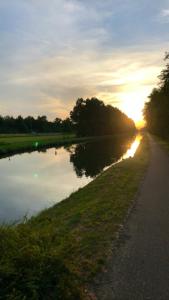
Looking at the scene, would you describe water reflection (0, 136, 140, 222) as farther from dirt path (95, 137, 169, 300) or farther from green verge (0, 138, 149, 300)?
green verge (0, 138, 149, 300)

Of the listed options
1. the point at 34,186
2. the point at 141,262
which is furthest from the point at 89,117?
the point at 141,262

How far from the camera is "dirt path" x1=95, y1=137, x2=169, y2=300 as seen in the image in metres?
7.52

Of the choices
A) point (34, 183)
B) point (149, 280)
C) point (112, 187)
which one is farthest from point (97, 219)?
point (34, 183)

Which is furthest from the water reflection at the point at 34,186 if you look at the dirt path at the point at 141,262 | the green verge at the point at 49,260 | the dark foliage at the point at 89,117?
the dark foliage at the point at 89,117

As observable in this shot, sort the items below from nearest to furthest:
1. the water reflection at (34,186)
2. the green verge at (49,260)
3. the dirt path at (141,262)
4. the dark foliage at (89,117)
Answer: the green verge at (49,260)
the dirt path at (141,262)
the water reflection at (34,186)
the dark foliage at (89,117)

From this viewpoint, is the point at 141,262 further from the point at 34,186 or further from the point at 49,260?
the point at 34,186

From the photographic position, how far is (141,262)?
30.2 feet

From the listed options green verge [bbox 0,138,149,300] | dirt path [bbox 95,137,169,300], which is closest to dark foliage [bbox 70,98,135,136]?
dirt path [bbox 95,137,169,300]

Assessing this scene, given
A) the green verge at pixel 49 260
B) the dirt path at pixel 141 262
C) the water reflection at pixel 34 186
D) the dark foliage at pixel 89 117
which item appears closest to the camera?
the green verge at pixel 49 260

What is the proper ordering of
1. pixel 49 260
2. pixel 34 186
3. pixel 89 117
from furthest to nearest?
pixel 89 117
pixel 34 186
pixel 49 260

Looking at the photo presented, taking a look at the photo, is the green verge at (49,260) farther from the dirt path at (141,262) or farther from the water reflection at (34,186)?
the water reflection at (34,186)

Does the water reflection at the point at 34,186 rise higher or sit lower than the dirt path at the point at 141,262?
lower

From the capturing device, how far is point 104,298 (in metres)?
7.27

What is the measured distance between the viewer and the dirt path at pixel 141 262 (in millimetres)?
7523
